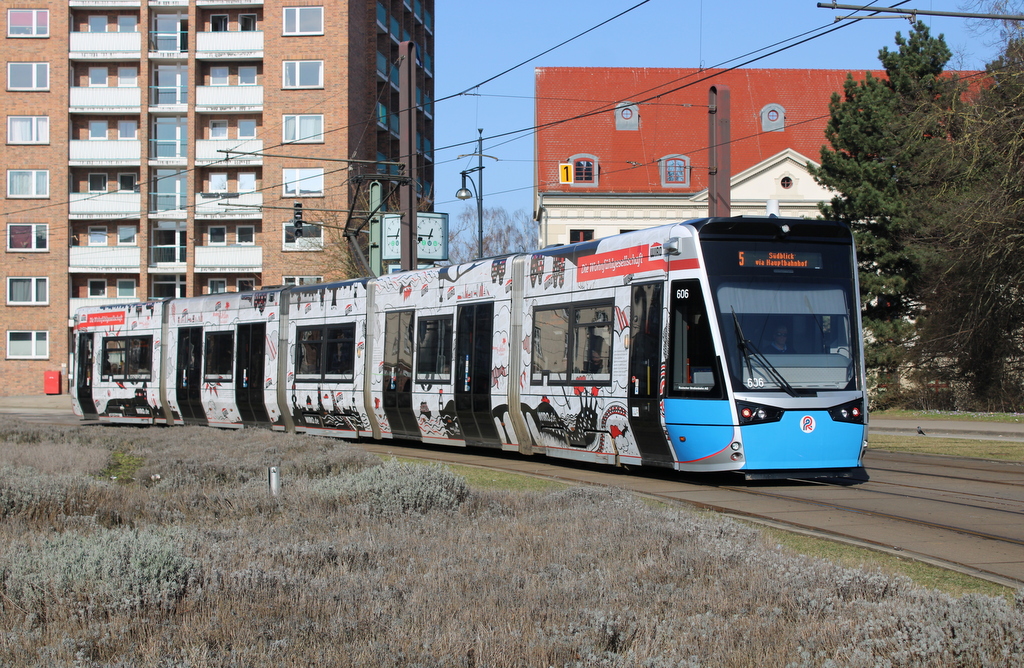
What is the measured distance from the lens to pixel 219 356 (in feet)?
82.4

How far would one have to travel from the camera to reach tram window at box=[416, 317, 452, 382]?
18062mm

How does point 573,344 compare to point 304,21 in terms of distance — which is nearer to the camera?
point 573,344

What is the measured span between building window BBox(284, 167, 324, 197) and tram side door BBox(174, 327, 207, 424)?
29107mm

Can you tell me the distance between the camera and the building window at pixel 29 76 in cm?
5581

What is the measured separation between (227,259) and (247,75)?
9614 millimetres

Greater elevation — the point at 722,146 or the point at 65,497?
the point at 722,146

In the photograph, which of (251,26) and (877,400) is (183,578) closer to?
(877,400)

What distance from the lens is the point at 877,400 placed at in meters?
37.9

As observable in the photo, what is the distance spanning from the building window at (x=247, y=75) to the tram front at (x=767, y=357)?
156 ft

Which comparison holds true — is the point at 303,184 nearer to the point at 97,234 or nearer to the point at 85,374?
the point at 97,234

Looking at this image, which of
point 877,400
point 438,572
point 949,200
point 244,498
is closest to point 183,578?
point 438,572

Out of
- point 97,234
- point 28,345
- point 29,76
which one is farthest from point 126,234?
point 29,76

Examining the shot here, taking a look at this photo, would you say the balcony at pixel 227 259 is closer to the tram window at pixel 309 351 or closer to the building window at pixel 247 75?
the building window at pixel 247 75

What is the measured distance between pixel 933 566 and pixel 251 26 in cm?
5467
